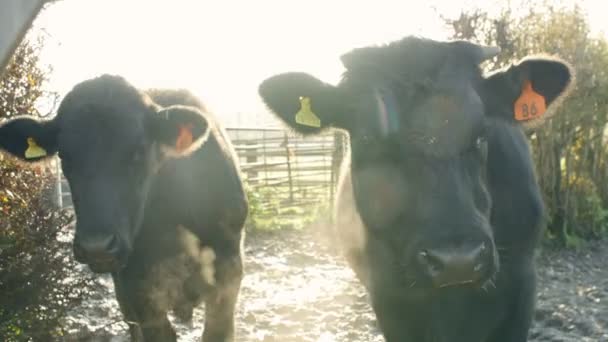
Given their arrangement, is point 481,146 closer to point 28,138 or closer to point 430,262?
point 430,262

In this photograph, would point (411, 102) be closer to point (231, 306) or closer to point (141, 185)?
point (141, 185)

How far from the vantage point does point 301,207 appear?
1598 cm

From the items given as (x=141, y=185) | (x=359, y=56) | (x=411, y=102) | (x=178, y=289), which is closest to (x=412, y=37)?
(x=359, y=56)

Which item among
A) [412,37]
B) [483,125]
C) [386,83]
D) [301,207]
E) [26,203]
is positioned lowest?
[301,207]

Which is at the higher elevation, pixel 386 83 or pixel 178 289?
pixel 386 83

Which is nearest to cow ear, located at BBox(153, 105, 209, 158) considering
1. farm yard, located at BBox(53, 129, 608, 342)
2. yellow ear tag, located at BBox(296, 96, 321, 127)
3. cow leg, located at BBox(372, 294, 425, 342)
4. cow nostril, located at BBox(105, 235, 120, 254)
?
→ farm yard, located at BBox(53, 129, 608, 342)

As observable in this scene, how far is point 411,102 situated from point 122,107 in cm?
200

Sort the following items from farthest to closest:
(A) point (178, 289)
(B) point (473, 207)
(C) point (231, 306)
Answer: (C) point (231, 306)
(A) point (178, 289)
(B) point (473, 207)

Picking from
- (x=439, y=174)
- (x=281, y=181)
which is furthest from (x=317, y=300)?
(x=281, y=181)

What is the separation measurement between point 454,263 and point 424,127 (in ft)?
2.03

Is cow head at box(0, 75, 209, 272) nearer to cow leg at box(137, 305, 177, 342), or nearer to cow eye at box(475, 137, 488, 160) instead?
cow leg at box(137, 305, 177, 342)

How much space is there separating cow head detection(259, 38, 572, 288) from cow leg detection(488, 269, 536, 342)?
641 mm

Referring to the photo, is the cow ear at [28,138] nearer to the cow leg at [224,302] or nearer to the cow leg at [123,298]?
the cow leg at [123,298]

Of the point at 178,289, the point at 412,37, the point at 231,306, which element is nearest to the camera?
the point at 412,37
